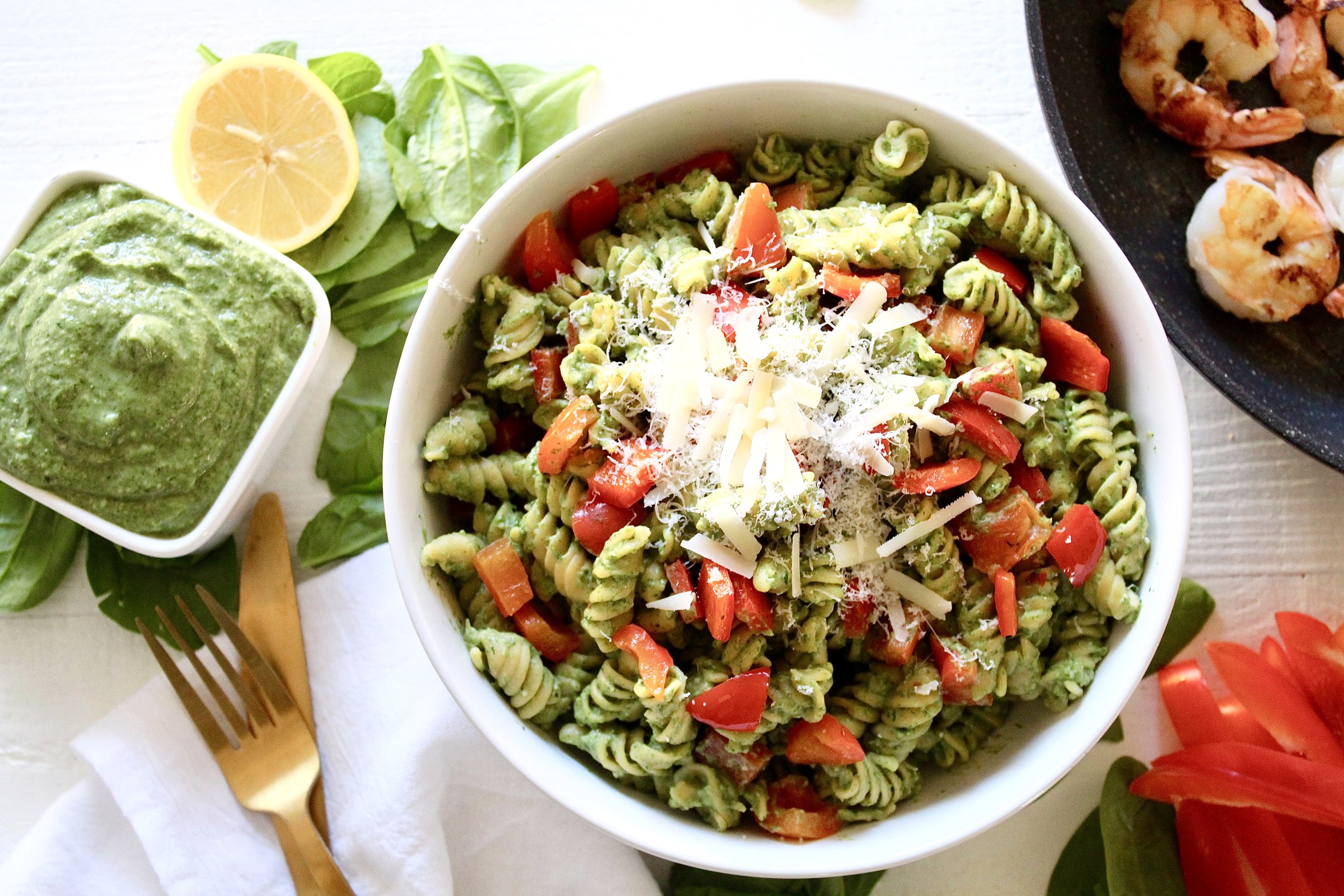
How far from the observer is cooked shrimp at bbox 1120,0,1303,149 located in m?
4.04

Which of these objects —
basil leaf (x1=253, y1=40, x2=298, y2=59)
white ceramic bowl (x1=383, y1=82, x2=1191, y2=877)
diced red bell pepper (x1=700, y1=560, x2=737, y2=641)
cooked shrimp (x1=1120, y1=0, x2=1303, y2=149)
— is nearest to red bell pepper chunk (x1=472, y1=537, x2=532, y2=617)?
Answer: white ceramic bowl (x1=383, y1=82, x2=1191, y2=877)

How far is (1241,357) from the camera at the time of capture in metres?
3.97

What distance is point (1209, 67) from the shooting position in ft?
13.6

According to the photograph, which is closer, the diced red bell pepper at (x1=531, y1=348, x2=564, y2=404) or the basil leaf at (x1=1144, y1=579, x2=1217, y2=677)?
the diced red bell pepper at (x1=531, y1=348, x2=564, y2=404)

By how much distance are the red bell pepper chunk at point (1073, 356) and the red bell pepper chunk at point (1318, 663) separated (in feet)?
4.36

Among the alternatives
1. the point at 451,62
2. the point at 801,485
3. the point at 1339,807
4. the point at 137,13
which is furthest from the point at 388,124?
the point at 1339,807

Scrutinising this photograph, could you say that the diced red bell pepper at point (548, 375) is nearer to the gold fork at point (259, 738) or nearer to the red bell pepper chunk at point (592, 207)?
the red bell pepper chunk at point (592, 207)

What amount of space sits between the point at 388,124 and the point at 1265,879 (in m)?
4.04

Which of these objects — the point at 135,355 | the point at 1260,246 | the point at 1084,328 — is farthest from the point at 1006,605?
the point at 135,355

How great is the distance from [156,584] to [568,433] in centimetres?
181

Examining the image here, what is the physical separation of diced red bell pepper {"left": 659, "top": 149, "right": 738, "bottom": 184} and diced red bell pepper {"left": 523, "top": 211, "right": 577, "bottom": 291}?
17.3 inches

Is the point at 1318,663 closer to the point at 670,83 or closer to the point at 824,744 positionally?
the point at 824,744

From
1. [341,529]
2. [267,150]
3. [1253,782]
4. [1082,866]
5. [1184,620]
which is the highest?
[267,150]

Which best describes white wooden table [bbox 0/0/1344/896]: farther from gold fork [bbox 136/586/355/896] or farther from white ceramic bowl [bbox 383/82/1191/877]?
white ceramic bowl [bbox 383/82/1191/877]
